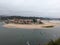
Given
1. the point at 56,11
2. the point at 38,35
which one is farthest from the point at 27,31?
the point at 56,11

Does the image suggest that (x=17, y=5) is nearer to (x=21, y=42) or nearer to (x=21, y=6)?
(x=21, y=6)

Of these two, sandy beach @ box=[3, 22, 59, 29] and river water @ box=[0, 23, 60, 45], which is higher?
sandy beach @ box=[3, 22, 59, 29]

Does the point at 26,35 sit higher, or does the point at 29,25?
the point at 29,25

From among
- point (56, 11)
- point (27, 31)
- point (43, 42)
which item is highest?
point (56, 11)

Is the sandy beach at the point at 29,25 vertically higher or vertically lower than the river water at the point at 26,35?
higher

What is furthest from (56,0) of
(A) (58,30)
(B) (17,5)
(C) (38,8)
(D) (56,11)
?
(B) (17,5)

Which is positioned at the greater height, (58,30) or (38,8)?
(38,8)

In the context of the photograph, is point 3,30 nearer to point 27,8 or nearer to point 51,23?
point 27,8
